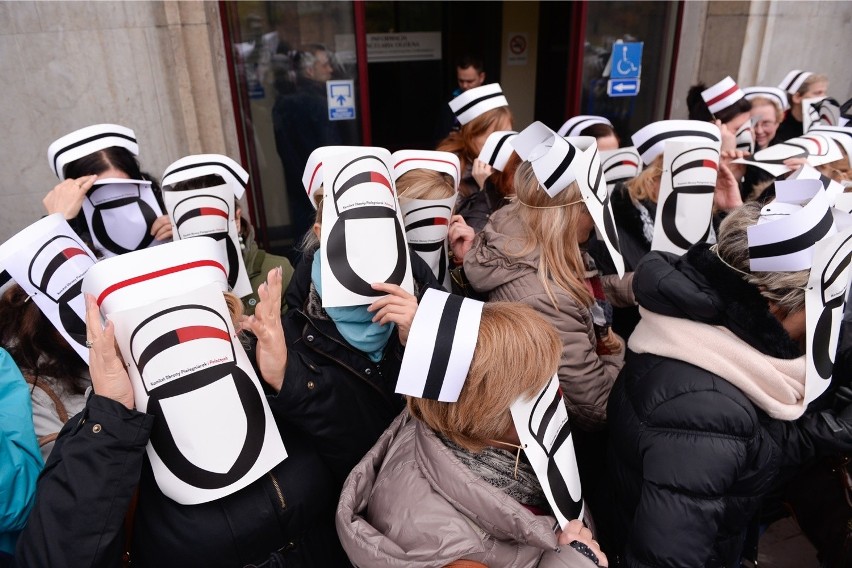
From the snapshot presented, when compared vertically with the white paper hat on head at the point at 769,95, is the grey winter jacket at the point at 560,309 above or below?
below

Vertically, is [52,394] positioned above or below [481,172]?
below

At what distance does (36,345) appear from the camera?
74.3 inches

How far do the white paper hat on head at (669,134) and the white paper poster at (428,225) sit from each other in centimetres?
122

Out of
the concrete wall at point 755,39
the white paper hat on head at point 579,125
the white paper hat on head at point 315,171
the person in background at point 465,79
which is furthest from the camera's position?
the concrete wall at point 755,39

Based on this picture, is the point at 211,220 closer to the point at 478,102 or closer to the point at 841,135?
the point at 478,102

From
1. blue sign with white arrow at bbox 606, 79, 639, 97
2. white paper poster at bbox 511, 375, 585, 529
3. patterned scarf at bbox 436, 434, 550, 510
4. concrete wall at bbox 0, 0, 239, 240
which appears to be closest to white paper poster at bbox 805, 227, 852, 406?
white paper poster at bbox 511, 375, 585, 529

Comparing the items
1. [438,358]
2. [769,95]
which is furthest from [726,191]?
[438,358]

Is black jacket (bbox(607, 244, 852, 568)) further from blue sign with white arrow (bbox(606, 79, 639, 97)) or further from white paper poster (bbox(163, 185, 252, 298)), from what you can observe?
blue sign with white arrow (bbox(606, 79, 639, 97))

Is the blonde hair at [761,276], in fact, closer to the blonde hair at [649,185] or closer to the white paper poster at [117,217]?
the blonde hair at [649,185]

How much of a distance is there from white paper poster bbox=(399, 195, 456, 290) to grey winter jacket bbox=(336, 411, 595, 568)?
3.95ft

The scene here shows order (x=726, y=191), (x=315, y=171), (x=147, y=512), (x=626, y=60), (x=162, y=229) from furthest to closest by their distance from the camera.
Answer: (x=626, y=60) → (x=726, y=191) → (x=162, y=229) → (x=315, y=171) → (x=147, y=512)

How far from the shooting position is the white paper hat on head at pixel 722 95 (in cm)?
390

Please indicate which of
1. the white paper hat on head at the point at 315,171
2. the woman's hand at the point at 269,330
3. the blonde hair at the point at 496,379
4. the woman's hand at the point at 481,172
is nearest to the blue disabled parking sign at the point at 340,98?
the woman's hand at the point at 481,172

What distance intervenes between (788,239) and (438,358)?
3.04 ft
